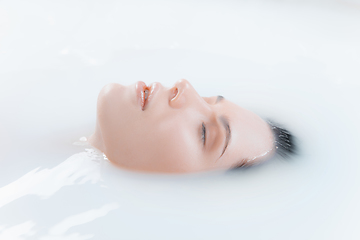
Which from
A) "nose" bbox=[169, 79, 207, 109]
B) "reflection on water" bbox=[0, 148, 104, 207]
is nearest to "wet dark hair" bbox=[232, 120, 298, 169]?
"nose" bbox=[169, 79, 207, 109]

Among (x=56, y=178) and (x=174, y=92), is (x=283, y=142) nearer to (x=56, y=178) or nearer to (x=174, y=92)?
(x=174, y=92)

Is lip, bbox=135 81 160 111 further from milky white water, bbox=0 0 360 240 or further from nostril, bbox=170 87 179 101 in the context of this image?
milky white water, bbox=0 0 360 240

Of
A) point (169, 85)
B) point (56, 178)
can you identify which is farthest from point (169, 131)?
point (169, 85)

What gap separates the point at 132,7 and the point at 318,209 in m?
1.20

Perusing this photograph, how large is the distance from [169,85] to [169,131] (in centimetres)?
48

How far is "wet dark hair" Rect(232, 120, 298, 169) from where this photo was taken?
4.05 feet

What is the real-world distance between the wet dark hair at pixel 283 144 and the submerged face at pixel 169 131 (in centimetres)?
7

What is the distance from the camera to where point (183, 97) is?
114cm

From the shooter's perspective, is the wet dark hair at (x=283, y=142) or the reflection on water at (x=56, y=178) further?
the wet dark hair at (x=283, y=142)

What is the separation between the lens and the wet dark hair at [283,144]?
1234mm

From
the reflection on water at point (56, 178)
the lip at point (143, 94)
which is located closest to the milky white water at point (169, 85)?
the reflection on water at point (56, 178)

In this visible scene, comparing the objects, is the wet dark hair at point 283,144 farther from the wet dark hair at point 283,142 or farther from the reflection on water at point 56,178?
the reflection on water at point 56,178

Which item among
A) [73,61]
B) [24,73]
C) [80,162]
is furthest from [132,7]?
[80,162]

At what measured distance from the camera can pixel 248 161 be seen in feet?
3.89
